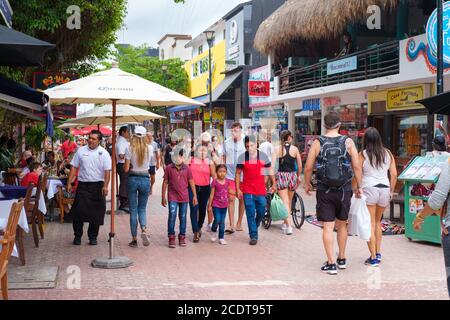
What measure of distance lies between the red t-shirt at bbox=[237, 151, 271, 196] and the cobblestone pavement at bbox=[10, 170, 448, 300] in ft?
2.81

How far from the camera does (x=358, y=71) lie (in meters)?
17.4

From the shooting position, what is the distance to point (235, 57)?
1305 inches

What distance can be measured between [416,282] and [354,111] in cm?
1426

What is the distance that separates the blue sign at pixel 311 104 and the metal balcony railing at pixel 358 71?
1.06 metres

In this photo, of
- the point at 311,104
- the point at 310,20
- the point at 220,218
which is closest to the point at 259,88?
the point at 311,104

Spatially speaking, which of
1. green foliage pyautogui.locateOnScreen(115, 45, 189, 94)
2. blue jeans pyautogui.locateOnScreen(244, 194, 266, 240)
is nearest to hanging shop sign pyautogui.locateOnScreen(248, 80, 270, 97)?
blue jeans pyautogui.locateOnScreen(244, 194, 266, 240)

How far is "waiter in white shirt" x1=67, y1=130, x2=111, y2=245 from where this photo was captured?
28.6 ft

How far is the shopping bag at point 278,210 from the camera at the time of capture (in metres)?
9.98

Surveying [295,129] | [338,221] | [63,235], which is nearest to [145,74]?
[295,129]

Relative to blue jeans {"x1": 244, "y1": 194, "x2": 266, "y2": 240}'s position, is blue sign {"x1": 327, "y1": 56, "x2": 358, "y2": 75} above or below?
above

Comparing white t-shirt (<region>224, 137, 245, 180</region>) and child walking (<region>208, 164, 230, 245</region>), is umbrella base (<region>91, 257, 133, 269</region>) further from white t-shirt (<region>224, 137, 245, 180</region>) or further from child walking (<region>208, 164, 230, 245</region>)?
white t-shirt (<region>224, 137, 245, 180</region>)

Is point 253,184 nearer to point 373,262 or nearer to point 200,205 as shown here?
point 200,205

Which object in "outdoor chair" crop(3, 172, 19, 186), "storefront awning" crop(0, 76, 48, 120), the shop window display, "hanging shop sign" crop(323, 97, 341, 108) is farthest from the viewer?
"hanging shop sign" crop(323, 97, 341, 108)

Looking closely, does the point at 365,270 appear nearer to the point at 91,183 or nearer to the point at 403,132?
the point at 91,183
